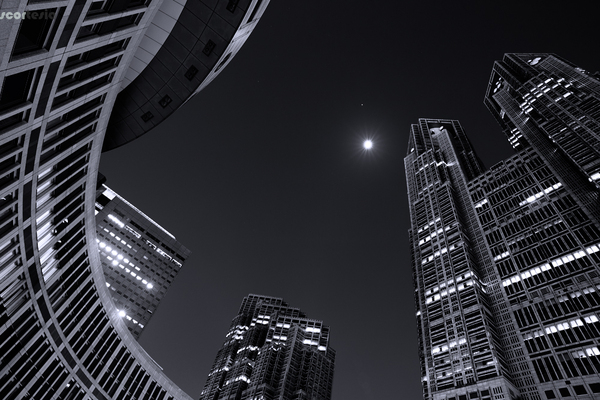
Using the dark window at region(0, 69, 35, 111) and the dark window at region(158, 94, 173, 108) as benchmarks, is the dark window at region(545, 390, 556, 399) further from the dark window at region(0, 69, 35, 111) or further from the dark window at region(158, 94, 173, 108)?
the dark window at region(0, 69, 35, 111)

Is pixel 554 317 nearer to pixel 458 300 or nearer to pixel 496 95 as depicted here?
pixel 458 300

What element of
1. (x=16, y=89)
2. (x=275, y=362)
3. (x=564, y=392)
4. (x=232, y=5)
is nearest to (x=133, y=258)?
(x=275, y=362)

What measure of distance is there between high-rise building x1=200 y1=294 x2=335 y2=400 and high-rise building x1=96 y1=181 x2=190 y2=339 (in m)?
51.1

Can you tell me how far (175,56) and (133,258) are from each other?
89875mm

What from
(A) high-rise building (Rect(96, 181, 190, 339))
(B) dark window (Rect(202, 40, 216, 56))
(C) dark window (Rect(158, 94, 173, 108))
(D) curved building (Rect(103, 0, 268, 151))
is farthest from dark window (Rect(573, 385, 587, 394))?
(A) high-rise building (Rect(96, 181, 190, 339))

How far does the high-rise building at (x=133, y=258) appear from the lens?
102562 mm

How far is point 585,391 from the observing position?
2456 inches

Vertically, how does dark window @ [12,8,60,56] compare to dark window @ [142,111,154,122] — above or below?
below

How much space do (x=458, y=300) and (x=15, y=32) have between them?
10039 cm

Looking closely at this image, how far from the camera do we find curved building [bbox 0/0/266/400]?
19.9 m

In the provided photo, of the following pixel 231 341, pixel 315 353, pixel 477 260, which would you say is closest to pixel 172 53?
pixel 477 260

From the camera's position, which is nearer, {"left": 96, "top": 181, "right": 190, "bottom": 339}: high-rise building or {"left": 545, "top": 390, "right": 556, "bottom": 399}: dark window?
{"left": 545, "top": 390, "right": 556, "bottom": 399}: dark window

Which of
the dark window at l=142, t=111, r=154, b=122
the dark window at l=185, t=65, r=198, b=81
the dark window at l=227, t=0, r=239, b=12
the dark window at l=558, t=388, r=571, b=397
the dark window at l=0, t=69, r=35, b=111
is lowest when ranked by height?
the dark window at l=0, t=69, r=35, b=111

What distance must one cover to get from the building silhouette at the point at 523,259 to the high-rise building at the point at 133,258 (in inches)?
3272
